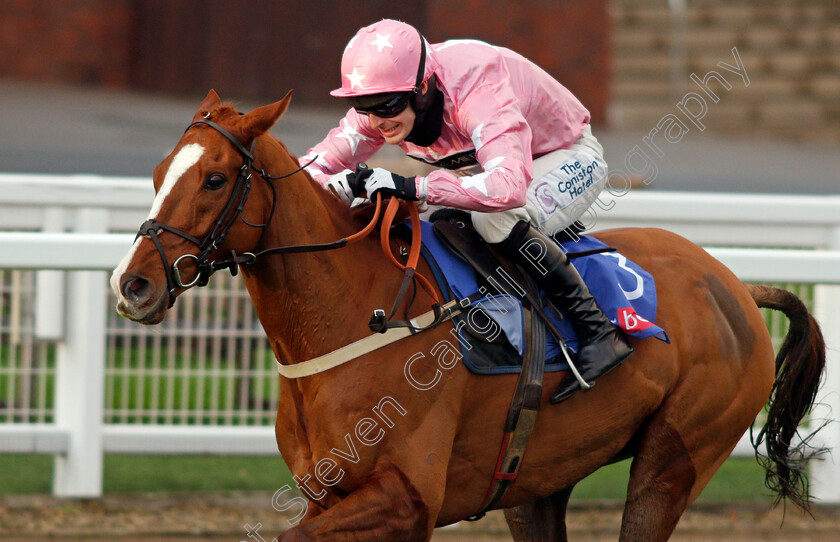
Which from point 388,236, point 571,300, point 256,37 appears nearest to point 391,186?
point 388,236

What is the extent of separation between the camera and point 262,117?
2.68m

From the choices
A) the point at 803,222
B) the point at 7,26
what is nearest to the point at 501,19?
the point at 7,26

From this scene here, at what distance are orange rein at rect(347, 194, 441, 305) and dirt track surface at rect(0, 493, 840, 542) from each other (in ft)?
6.29

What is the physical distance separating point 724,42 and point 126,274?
1294 centimetres

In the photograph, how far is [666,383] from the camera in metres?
3.29

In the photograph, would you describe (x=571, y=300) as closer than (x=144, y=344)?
Yes

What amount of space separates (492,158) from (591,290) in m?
0.62

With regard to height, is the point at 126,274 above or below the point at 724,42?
above

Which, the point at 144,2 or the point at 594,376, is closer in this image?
the point at 594,376

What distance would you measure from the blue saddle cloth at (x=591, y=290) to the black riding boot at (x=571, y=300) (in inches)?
1.8

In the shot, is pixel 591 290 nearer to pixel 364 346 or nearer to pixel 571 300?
pixel 571 300

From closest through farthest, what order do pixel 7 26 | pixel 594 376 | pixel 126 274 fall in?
pixel 126 274, pixel 594 376, pixel 7 26

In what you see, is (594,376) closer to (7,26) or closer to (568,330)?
(568,330)

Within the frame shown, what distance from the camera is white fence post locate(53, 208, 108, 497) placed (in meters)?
4.58
